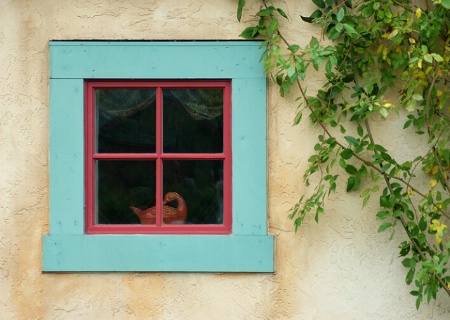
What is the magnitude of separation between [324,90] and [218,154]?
0.73m

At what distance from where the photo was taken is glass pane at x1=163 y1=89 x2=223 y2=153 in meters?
5.54

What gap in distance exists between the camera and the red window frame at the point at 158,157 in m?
5.50

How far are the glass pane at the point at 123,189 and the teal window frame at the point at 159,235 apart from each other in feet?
0.47

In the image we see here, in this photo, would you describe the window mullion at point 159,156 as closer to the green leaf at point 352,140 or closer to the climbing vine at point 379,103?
the climbing vine at point 379,103

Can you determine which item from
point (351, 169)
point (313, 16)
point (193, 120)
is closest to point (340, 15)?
point (313, 16)

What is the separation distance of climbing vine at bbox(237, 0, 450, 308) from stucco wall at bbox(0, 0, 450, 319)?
0.36 feet

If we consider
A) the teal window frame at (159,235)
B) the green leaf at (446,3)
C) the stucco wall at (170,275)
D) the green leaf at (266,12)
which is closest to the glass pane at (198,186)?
the teal window frame at (159,235)

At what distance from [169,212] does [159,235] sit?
7.0 inches

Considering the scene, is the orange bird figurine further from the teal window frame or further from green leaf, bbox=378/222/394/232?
green leaf, bbox=378/222/394/232

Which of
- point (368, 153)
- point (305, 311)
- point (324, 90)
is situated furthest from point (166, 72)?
point (305, 311)

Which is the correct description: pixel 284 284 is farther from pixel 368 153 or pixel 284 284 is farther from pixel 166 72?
pixel 166 72

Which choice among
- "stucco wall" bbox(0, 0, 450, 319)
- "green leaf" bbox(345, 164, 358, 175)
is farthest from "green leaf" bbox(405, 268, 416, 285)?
"green leaf" bbox(345, 164, 358, 175)

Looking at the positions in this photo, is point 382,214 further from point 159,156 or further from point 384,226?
point 159,156

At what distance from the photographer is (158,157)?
5520 mm
